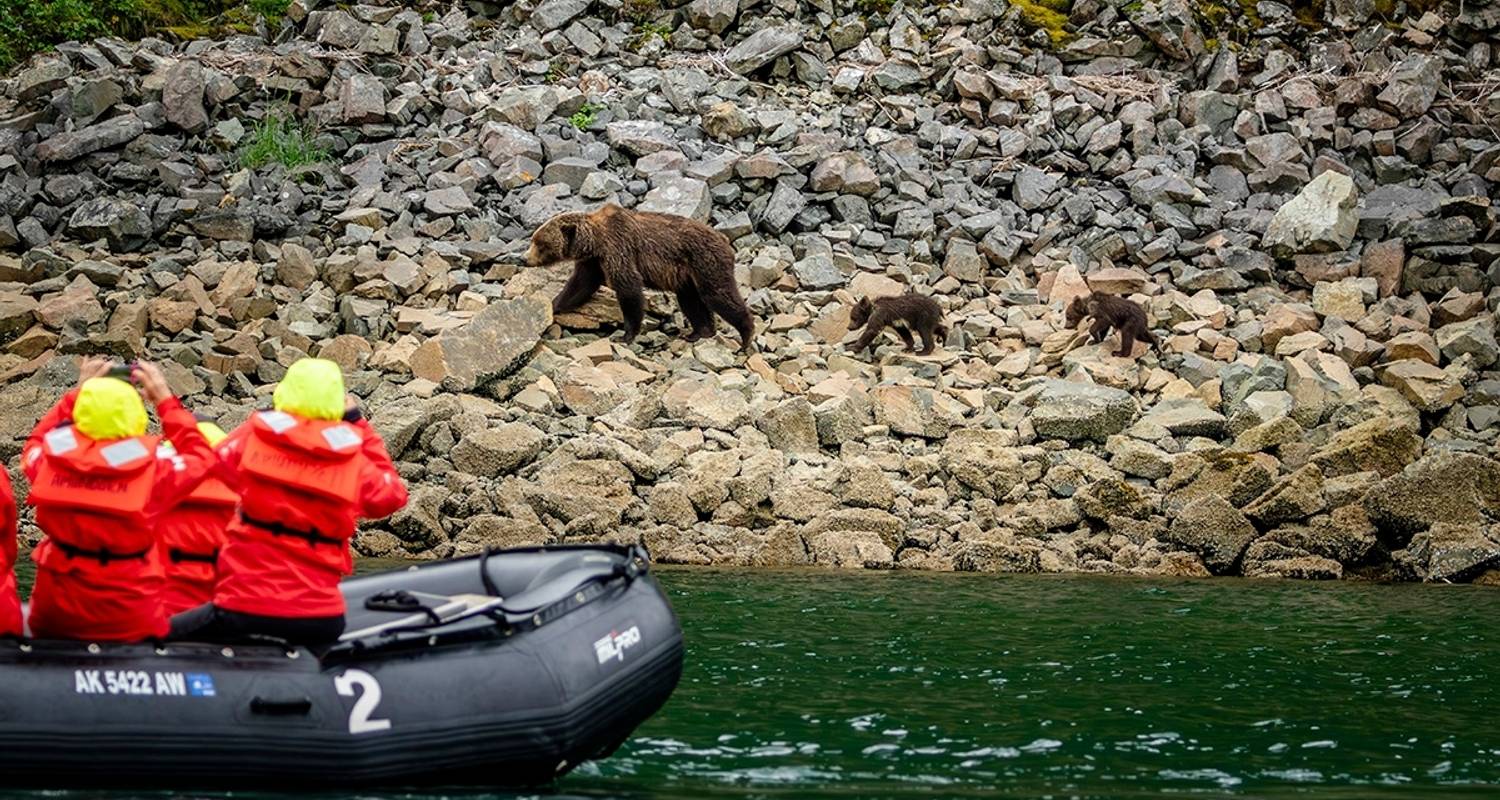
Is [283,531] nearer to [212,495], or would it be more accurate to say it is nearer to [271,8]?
[212,495]

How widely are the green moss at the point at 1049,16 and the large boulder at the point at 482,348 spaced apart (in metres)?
10.7

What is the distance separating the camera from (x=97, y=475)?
6.59m

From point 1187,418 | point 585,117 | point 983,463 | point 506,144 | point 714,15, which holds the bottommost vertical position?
point 983,463

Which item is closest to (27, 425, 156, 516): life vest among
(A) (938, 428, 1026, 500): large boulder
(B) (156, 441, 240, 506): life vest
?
(B) (156, 441, 240, 506): life vest

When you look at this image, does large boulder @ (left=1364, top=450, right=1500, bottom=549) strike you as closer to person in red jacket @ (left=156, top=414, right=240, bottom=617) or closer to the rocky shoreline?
the rocky shoreline

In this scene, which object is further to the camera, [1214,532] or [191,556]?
[1214,532]

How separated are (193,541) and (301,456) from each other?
90cm

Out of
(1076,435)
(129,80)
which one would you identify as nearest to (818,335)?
(1076,435)

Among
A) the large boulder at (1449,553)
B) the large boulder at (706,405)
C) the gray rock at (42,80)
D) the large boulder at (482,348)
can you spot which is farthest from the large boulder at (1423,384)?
the gray rock at (42,80)

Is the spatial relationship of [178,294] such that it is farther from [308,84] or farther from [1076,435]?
[1076,435]

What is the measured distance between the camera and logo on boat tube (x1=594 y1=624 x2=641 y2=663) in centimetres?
723

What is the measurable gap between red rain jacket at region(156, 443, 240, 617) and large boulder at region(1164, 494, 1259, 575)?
28.5ft

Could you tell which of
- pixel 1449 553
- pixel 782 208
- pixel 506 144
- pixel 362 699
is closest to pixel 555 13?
pixel 506 144

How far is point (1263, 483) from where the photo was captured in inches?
555
